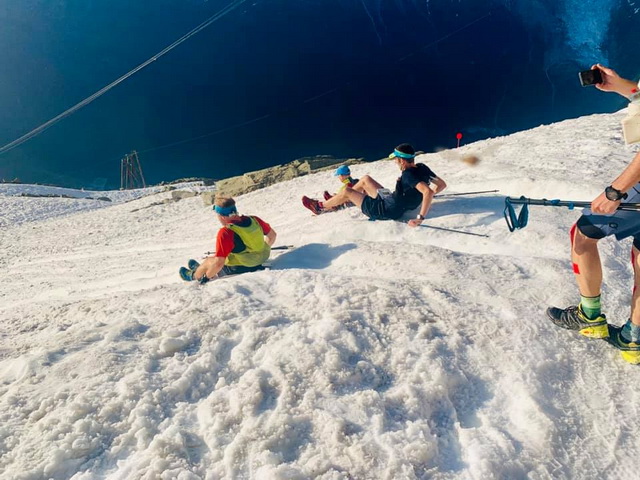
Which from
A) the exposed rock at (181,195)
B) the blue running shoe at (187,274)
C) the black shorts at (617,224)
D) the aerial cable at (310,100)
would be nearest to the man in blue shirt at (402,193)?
the blue running shoe at (187,274)

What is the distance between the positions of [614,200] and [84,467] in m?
2.48

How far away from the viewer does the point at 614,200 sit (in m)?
2.09

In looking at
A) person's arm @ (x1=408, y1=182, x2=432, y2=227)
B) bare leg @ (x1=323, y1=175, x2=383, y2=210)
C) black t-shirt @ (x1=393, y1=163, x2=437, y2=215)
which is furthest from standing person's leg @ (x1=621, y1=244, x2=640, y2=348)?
bare leg @ (x1=323, y1=175, x2=383, y2=210)

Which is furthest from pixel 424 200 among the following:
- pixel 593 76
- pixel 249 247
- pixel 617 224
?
pixel 617 224

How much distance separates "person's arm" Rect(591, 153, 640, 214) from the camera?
2012mm

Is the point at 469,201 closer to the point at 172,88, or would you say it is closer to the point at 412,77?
the point at 412,77

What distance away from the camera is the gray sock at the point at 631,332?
2.25 metres

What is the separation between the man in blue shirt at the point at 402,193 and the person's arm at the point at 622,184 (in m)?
Answer: 2.67

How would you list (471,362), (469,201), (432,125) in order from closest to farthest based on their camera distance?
(471,362), (469,201), (432,125)

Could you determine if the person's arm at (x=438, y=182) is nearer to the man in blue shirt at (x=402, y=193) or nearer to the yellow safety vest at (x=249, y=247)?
the man in blue shirt at (x=402, y=193)

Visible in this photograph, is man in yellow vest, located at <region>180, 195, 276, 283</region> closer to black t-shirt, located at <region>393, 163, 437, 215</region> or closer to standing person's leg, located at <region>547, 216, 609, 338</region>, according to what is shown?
black t-shirt, located at <region>393, 163, 437, 215</region>

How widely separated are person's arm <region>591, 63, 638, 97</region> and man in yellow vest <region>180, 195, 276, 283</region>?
2910mm

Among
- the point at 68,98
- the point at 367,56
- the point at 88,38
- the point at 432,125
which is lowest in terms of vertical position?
the point at 432,125

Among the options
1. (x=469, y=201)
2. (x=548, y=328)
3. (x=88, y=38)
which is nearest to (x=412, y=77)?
(x=88, y=38)
